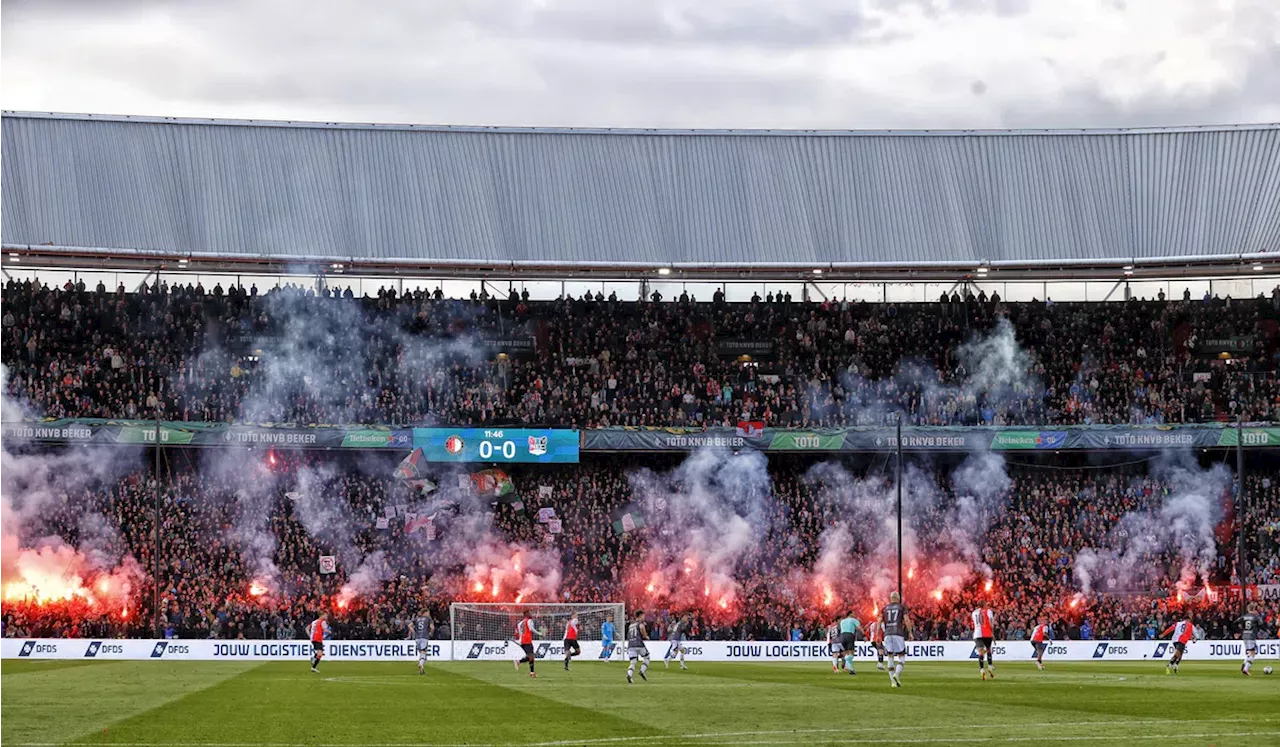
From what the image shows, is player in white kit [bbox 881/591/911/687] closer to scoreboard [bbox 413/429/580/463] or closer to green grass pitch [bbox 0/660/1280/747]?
green grass pitch [bbox 0/660/1280/747]

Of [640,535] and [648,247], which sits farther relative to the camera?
[648,247]

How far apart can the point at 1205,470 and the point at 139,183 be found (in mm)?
49206

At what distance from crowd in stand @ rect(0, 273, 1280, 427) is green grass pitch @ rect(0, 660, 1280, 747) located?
24.6 m

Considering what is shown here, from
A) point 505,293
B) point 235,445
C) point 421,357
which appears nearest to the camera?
point 235,445

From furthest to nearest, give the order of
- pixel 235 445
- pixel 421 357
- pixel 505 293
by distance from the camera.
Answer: pixel 505 293 < pixel 421 357 < pixel 235 445

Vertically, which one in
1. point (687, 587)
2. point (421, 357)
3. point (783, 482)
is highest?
point (421, 357)

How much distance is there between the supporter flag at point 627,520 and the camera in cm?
6425

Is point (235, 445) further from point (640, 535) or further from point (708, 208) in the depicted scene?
point (708, 208)

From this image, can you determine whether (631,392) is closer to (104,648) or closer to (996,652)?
(996,652)

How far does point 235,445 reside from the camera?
207 ft

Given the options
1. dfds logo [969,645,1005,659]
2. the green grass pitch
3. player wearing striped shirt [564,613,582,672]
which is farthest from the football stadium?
the green grass pitch

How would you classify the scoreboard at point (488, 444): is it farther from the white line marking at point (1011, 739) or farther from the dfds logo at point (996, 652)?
the white line marking at point (1011, 739)

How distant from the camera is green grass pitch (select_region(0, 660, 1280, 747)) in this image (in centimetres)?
2292

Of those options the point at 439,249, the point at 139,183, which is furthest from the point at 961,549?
the point at 139,183
